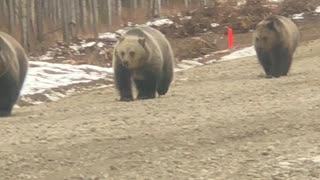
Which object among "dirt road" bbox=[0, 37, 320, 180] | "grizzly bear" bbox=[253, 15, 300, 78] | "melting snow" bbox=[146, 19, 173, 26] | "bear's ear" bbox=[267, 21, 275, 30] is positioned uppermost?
"dirt road" bbox=[0, 37, 320, 180]

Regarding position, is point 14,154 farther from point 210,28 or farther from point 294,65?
point 210,28

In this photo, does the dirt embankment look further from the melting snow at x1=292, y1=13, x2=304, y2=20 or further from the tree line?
the tree line

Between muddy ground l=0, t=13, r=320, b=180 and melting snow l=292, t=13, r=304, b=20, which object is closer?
muddy ground l=0, t=13, r=320, b=180

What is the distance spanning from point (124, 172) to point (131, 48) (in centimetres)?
628

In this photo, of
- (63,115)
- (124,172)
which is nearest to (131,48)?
(63,115)

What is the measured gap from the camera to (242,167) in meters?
7.89

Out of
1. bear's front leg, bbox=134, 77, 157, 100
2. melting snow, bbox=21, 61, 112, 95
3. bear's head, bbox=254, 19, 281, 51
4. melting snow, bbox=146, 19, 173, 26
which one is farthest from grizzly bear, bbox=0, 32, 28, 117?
melting snow, bbox=146, 19, 173, 26

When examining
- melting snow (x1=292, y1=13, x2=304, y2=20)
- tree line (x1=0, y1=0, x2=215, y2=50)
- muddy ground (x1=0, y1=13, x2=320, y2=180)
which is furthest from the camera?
melting snow (x1=292, y1=13, x2=304, y2=20)

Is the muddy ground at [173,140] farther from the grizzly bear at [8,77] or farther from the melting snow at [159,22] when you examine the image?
the melting snow at [159,22]

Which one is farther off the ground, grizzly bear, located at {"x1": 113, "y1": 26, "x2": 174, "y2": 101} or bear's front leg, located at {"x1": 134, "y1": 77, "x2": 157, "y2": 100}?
grizzly bear, located at {"x1": 113, "y1": 26, "x2": 174, "y2": 101}

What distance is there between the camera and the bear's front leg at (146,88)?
563 inches

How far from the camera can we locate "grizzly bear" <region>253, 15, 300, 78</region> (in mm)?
18125

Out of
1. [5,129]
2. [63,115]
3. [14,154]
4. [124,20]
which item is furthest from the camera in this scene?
[124,20]

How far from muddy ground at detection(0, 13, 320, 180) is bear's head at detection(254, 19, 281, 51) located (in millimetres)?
4112
